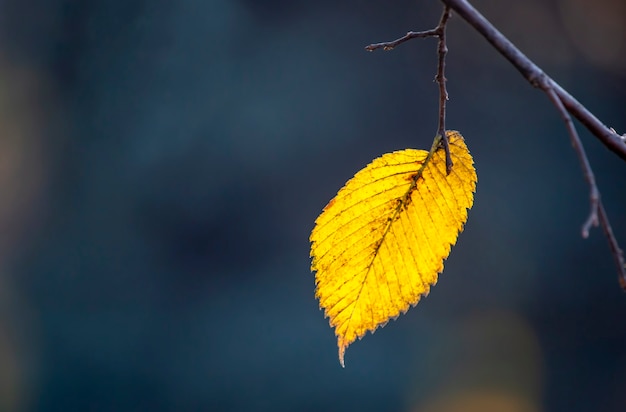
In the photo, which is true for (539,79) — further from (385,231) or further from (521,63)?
(385,231)

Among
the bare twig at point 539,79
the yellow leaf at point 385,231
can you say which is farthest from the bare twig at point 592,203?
the yellow leaf at point 385,231

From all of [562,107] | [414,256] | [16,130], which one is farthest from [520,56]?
[16,130]

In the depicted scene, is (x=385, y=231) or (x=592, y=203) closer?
(x=592, y=203)

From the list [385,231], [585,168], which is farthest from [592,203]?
[385,231]

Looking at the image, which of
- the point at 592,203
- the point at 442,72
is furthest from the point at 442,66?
the point at 592,203

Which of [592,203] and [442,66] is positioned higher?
[442,66]

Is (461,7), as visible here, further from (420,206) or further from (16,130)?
(16,130)

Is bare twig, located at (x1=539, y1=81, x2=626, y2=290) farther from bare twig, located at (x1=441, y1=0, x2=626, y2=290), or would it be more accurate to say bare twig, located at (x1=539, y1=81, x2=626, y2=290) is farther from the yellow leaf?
the yellow leaf
